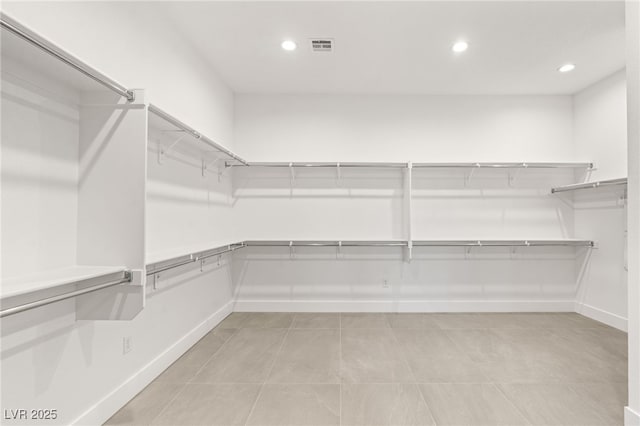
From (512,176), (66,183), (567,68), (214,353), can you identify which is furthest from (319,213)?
(567,68)

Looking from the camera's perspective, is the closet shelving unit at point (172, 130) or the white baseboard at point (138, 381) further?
the closet shelving unit at point (172, 130)

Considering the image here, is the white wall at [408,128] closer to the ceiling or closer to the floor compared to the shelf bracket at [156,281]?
closer to the ceiling

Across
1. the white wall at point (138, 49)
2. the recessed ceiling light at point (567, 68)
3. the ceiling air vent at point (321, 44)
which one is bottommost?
the white wall at point (138, 49)

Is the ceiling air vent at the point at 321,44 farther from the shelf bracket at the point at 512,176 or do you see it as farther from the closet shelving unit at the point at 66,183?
the shelf bracket at the point at 512,176

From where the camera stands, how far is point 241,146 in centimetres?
380

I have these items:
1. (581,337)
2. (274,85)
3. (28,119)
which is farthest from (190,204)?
(581,337)

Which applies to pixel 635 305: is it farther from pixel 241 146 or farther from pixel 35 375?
pixel 241 146

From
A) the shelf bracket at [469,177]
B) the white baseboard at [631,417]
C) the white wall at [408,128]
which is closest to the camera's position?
the white baseboard at [631,417]

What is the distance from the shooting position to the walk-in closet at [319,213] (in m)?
1.41

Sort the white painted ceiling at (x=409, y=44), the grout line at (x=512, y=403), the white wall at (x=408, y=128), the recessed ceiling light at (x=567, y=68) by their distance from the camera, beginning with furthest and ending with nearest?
the white wall at (x=408, y=128) < the recessed ceiling light at (x=567, y=68) < the white painted ceiling at (x=409, y=44) < the grout line at (x=512, y=403)

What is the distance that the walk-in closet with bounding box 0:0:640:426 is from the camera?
1.41m

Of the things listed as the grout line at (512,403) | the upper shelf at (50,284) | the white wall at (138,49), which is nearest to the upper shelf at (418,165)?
the white wall at (138,49)

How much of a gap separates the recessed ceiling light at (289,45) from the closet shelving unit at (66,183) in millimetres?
1689

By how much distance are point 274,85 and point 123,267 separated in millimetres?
2840
